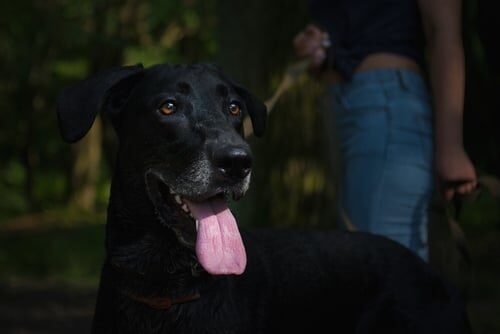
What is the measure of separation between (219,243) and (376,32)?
1465 millimetres

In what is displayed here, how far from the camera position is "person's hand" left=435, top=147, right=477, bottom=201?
3.98 metres

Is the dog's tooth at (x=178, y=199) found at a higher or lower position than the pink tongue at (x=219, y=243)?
higher

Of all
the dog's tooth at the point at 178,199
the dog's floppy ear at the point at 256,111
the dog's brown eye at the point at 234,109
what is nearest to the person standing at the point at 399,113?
the dog's floppy ear at the point at 256,111

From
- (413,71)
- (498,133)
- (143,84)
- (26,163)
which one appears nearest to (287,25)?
(498,133)

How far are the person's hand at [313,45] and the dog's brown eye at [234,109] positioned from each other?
32.7 inches

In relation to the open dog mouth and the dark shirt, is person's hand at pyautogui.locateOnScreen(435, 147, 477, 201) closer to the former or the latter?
the dark shirt

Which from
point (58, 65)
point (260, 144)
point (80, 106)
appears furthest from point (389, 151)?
point (58, 65)

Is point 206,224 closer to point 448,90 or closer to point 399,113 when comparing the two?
Answer: point 399,113

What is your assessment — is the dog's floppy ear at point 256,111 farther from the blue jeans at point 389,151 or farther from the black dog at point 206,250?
the blue jeans at point 389,151

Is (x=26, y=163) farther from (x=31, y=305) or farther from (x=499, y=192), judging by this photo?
(x=499, y=192)

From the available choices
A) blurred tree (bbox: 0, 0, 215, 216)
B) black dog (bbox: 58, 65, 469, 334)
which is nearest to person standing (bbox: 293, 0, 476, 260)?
black dog (bbox: 58, 65, 469, 334)

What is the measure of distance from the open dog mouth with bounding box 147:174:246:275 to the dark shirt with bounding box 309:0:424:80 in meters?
1.16

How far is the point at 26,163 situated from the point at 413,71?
24583 mm

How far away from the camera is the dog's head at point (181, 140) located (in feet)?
11.0
